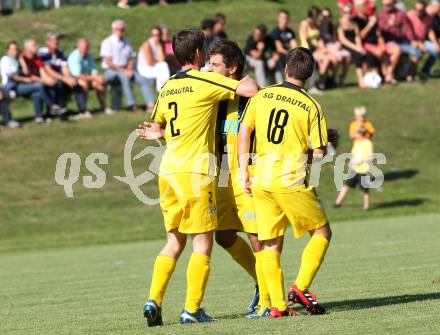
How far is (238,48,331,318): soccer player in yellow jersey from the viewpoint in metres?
8.29

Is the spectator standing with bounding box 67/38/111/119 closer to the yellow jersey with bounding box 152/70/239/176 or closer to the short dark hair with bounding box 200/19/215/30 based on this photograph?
the short dark hair with bounding box 200/19/215/30

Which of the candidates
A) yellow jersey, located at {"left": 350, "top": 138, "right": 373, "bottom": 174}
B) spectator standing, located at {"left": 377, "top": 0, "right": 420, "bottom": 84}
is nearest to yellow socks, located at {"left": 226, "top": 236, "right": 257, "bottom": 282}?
yellow jersey, located at {"left": 350, "top": 138, "right": 373, "bottom": 174}

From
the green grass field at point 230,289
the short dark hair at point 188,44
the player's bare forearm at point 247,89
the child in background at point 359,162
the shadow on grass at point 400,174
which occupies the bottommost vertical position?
the shadow on grass at point 400,174

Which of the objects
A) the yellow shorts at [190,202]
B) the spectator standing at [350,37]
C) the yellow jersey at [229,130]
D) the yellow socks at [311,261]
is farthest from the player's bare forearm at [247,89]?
the spectator standing at [350,37]

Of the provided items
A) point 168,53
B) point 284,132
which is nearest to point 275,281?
point 284,132

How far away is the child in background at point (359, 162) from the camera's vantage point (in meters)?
22.1

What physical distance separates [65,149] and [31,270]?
29.5ft

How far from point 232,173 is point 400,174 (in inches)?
645

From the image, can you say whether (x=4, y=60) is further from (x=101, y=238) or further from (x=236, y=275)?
(x=236, y=275)

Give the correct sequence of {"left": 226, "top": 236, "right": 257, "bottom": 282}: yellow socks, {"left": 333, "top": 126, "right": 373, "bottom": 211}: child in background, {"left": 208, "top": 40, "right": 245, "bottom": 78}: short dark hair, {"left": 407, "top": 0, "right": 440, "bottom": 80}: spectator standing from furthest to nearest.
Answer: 1. {"left": 407, "top": 0, "right": 440, "bottom": 80}: spectator standing
2. {"left": 333, "top": 126, "right": 373, "bottom": 211}: child in background
3. {"left": 226, "top": 236, "right": 257, "bottom": 282}: yellow socks
4. {"left": 208, "top": 40, "right": 245, "bottom": 78}: short dark hair

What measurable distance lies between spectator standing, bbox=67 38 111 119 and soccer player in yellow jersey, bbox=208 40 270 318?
15605 millimetres

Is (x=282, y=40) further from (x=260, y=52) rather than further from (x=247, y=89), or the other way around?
(x=247, y=89)

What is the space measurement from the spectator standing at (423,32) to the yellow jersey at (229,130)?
20.7 meters

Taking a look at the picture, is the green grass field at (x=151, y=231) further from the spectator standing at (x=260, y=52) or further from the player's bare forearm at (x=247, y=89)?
the spectator standing at (x=260, y=52)
